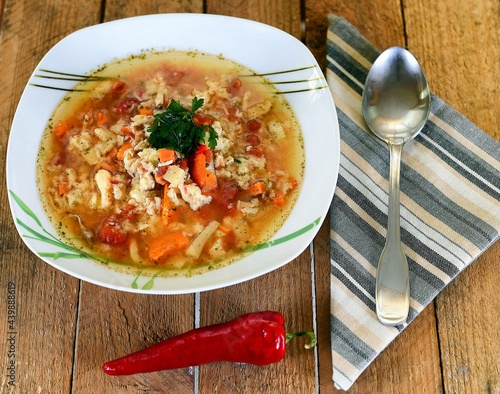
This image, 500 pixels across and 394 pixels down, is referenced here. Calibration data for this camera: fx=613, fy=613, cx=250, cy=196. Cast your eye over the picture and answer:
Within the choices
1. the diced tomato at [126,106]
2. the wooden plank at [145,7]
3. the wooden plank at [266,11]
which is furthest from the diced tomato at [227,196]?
the wooden plank at [145,7]

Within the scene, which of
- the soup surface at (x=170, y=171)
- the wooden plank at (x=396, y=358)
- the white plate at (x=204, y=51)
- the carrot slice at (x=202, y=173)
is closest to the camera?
the white plate at (x=204, y=51)

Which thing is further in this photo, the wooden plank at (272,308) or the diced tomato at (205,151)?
the diced tomato at (205,151)

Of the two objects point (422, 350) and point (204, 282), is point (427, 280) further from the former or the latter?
point (204, 282)

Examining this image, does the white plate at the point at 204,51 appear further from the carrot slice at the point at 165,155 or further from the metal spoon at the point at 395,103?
the carrot slice at the point at 165,155

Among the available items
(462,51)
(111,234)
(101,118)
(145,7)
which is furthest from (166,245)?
(462,51)

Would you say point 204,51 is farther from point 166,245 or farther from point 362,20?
point 166,245

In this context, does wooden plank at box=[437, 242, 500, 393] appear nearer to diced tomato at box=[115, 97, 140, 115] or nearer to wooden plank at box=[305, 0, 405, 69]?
wooden plank at box=[305, 0, 405, 69]

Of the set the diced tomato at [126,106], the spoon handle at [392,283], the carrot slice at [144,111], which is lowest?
the spoon handle at [392,283]
